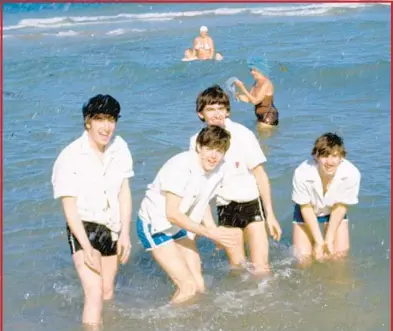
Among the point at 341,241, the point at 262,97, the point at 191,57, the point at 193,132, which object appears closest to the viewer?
the point at 341,241

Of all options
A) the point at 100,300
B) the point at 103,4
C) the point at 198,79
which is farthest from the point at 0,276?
the point at 103,4

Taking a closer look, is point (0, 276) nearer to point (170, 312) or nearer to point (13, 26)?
point (170, 312)

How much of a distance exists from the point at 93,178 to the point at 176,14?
23559mm

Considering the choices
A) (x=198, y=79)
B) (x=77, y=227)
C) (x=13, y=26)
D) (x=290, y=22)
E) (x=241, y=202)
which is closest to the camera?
(x=77, y=227)

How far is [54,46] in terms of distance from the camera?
2181 centimetres

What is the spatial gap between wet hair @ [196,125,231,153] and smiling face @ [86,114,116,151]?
0.62 metres

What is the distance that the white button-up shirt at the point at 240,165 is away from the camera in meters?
5.90

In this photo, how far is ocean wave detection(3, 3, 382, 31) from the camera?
2623 centimetres

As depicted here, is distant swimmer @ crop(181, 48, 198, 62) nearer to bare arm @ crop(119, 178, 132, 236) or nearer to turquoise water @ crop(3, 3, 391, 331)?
turquoise water @ crop(3, 3, 391, 331)

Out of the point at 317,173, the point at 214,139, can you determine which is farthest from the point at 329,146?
the point at 214,139

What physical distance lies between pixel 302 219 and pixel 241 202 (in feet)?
2.24

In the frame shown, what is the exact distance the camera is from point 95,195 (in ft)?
17.5

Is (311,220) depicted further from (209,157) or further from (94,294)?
(94,294)

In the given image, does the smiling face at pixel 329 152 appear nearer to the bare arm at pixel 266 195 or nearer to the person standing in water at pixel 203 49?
the bare arm at pixel 266 195
